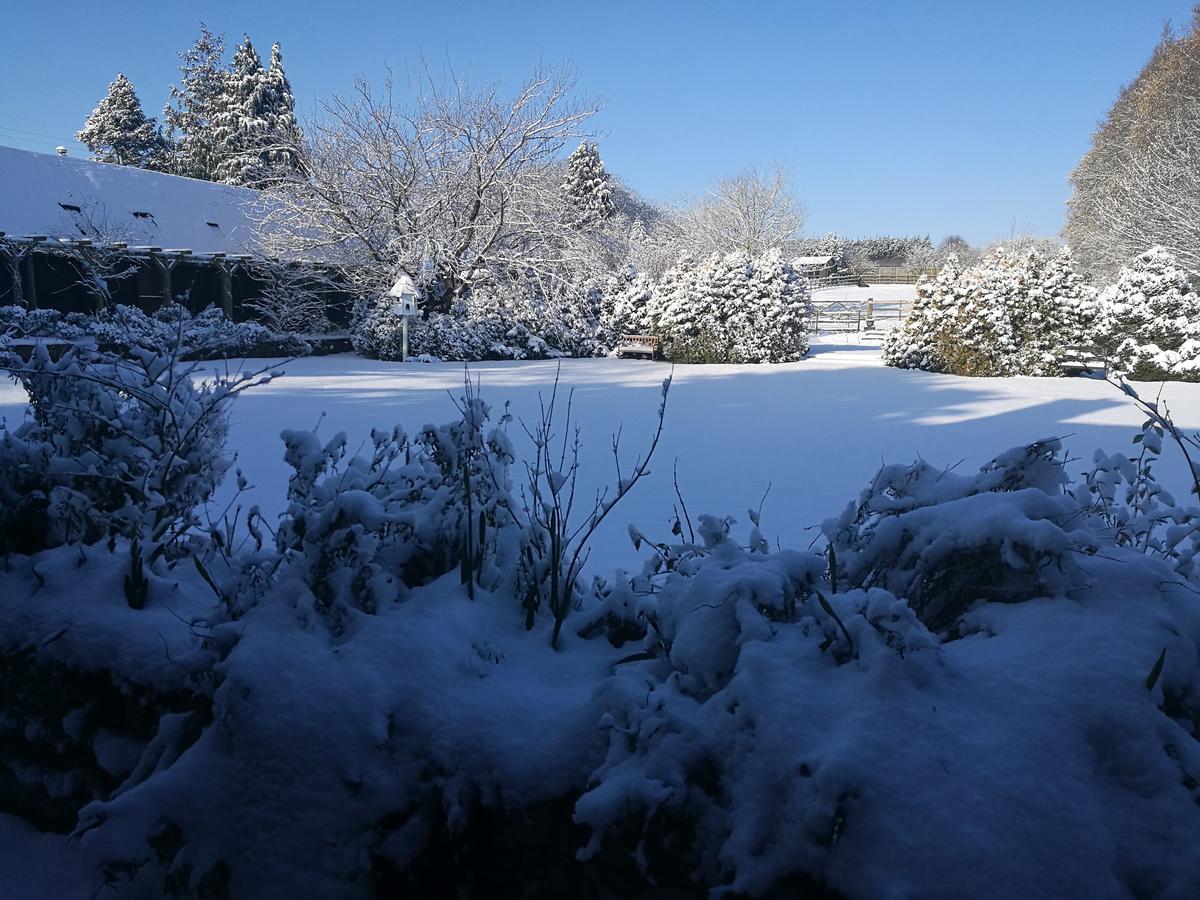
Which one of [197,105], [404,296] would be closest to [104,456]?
[404,296]

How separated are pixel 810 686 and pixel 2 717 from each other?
190cm

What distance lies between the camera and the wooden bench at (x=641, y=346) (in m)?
19.4

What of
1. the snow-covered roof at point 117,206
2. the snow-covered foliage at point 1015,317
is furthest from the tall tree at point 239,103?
the snow-covered foliage at point 1015,317

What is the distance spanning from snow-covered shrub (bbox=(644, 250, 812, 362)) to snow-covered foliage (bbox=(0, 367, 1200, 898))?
55.5 feet

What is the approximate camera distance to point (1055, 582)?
58.2 inches

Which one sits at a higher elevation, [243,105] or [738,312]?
[243,105]

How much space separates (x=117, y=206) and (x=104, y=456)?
22.0 m

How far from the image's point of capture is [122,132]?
39281 millimetres

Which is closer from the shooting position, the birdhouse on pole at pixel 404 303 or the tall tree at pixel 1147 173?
the birdhouse on pole at pixel 404 303

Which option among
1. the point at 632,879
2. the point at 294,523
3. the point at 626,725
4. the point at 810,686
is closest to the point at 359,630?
the point at 294,523

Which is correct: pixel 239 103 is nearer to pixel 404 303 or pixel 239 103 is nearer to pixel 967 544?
pixel 404 303

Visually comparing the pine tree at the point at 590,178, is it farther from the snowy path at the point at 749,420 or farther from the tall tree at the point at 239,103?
the snowy path at the point at 749,420

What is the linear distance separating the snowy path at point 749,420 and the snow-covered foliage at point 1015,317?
835mm

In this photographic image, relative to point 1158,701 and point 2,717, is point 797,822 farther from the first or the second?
point 2,717
